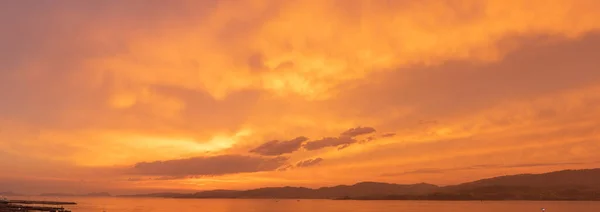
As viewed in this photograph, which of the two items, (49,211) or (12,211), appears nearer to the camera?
(12,211)

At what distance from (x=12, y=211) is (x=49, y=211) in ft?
83.7

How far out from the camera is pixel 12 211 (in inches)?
4801

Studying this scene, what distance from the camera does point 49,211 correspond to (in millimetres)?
146500
